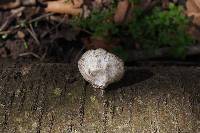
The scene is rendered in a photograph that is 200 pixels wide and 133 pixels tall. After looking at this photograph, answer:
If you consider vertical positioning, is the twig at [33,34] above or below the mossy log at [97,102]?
below

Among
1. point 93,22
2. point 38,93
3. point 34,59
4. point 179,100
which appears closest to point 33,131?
point 38,93

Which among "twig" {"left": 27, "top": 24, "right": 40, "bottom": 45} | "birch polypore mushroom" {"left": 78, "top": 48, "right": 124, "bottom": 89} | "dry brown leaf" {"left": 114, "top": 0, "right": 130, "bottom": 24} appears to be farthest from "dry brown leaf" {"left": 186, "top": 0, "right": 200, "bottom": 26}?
"birch polypore mushroom" {"left": 78, "top": 48, "right": 124, "bottom": 89}

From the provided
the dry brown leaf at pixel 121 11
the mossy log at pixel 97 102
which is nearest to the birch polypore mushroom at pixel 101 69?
the mossy log at pixel 97 102

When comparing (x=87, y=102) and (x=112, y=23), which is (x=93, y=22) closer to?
(x=112, y=23)

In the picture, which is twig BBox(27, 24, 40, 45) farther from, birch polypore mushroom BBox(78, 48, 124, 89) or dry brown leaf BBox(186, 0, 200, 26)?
birch polypore mushroom BBox(78, 48, 124, 89)

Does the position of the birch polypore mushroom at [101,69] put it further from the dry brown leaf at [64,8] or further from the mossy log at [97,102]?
the dry brown leaf at [64,8]
